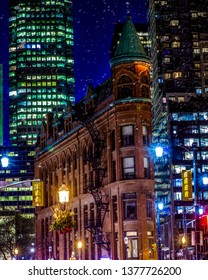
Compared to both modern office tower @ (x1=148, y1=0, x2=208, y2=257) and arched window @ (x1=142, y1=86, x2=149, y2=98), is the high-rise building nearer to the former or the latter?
modern office tower @ (x1=148, y1=0, x2=208, y2=257)

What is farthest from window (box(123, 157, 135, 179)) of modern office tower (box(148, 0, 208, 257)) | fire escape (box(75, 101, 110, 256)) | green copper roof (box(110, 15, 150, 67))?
modern office tower (box(148, 0, 208, 257))

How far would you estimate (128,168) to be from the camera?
179 ft

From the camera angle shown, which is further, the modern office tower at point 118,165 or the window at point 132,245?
the modern office tower at point 118,165

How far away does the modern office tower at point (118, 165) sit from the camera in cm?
5266

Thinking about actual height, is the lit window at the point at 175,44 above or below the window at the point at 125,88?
above

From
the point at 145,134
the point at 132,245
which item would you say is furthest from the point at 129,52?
the point at 132,245

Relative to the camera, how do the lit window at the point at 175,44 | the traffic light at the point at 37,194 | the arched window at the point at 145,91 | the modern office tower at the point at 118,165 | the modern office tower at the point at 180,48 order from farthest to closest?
1. the lit window at the point at 175,44
2. the modern office tower at the point at 180,48
3. the arched window at the point at 145,91
4. the modern office tower at the point at 118,165
5. the traffic light at the point at 37,194

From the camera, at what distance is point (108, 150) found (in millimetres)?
56281

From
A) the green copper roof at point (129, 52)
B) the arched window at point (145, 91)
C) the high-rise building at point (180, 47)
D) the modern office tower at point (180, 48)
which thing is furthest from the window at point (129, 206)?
the high-rise building at point (180, 47)

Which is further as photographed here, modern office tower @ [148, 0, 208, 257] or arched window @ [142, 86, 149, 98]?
modern office tower @ [148, 0, 208, 257]

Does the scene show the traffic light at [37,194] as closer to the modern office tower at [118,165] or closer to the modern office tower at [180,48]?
the modern office tower at [118,165]

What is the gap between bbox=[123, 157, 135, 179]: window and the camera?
2135 inches

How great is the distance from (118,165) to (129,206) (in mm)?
3880
